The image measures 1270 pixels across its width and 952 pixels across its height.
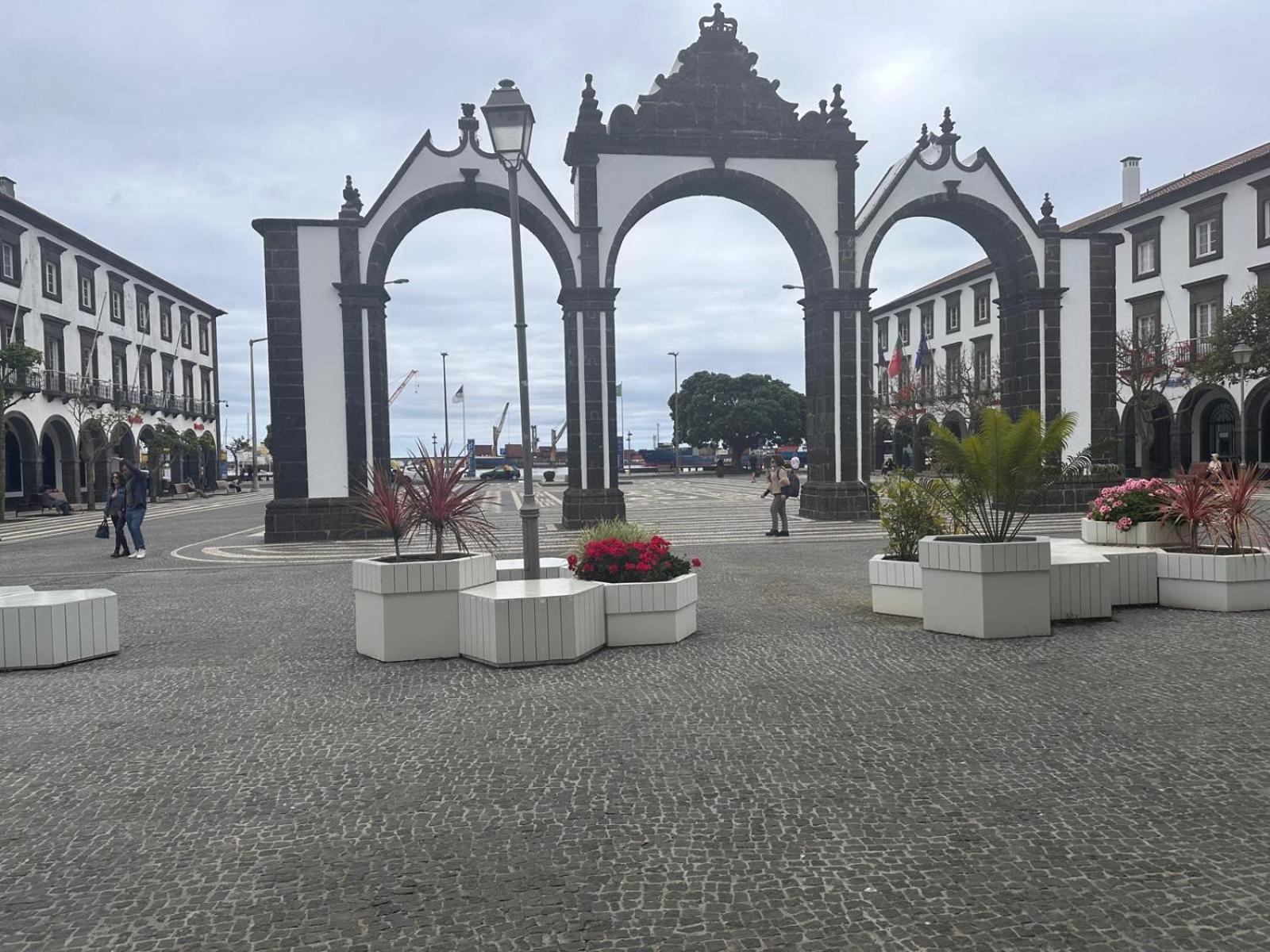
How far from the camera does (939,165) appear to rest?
19984 mm

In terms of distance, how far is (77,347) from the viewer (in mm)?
35531

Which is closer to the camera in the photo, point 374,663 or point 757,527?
point 374,663

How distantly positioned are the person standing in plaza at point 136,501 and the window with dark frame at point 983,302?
40560mm

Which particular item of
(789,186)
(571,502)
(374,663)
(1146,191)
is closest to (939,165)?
(789,186)

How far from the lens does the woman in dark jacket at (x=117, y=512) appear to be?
1484cm

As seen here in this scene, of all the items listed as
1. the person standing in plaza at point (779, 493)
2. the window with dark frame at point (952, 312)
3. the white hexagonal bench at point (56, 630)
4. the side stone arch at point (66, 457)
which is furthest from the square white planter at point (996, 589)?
the window with dark frame at point (952, 312)

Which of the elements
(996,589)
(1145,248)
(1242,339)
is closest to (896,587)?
(996,589)

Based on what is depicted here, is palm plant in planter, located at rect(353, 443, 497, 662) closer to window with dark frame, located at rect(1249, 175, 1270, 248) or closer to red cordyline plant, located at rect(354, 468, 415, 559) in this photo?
red cordyline plant, located at rect(354, 468, 415, 559)

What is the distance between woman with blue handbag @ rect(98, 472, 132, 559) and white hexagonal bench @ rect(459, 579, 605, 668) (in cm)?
1095

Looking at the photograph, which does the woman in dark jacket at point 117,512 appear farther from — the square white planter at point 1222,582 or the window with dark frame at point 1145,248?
the window with dark frame at point 1145,248

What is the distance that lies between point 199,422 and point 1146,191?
1789 inches

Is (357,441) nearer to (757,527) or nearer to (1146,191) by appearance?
(757,527)

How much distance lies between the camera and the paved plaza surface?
2969 mm

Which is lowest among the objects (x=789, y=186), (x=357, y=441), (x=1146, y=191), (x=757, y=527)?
(x=757, y=527)
